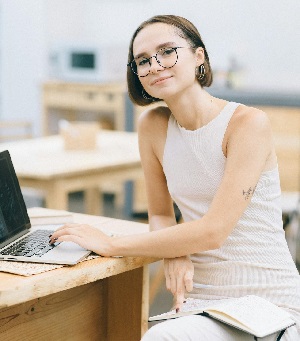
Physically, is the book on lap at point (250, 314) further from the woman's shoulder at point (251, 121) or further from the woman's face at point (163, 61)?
the woman's face at point (163, 61)

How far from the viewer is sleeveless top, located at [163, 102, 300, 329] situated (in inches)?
68.6

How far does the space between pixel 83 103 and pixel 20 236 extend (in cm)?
443

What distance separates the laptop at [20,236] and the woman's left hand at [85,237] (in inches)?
0.7

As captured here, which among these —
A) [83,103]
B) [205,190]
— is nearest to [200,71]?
[205,190]

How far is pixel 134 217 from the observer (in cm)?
566

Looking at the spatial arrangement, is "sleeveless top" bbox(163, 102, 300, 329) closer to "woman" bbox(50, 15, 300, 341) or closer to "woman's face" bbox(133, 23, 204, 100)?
"woman" bbox(50, 15, 300, 341)

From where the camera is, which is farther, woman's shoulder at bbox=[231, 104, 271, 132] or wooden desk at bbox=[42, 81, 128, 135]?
wooden desk at bbox=[42, 81, 128, 135]

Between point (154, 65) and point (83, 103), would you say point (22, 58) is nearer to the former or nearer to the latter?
point (83, 103)

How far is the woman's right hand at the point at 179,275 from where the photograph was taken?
5.66ft

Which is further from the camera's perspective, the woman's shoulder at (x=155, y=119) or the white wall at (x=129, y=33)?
the white wall at (x=129, y=33)

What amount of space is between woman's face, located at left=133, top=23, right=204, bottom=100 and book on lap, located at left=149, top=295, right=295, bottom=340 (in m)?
0.54

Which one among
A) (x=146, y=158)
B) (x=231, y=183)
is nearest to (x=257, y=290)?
(x=231, y=183)

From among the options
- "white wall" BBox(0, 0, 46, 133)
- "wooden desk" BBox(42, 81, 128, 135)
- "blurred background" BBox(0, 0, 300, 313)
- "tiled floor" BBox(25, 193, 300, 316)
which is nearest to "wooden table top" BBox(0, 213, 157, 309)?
"tiled floor" BBox(25, 193, 300, 316)

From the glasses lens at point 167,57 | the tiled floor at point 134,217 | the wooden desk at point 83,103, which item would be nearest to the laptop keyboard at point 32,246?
the glasses lens at point 167,57
